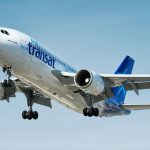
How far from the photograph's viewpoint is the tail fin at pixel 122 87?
40.0m

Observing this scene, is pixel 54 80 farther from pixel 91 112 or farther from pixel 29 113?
pixel 29 113

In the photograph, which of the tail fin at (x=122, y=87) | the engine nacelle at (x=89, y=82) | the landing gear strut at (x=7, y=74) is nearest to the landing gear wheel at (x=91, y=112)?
the engine nacelle at (x=89, y=82)

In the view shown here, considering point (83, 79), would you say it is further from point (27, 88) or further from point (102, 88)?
point (27, 88)

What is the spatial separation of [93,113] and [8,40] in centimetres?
889

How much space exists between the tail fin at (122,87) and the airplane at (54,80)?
2.32 feet

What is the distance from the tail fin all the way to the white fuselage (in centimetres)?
574

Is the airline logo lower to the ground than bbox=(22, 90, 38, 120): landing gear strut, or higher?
higher

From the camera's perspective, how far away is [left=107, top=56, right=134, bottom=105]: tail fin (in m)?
40.0

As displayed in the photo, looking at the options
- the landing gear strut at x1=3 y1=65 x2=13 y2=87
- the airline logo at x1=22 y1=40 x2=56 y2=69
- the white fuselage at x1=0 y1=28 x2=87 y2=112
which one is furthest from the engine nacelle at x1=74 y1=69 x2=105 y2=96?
the landing gear strut at x1=3 y1=65 x2=13 y2=87

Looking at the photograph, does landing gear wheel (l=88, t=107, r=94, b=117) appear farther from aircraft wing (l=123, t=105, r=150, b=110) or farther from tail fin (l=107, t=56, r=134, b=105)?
aircraft wing (l=123, t=105, r=150, b=110)

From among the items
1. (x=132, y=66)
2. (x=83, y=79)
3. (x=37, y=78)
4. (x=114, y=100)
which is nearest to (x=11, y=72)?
(x=37, y=78)

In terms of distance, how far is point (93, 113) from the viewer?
116ft

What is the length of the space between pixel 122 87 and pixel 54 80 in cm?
1005

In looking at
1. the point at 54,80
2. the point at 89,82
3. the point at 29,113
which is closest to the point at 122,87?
the point at 29,113
